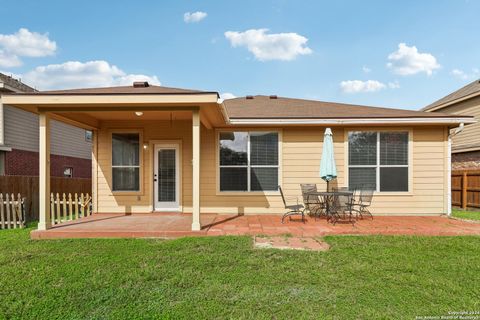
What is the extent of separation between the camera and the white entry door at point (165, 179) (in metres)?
8.27

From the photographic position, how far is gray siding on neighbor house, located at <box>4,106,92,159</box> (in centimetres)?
1134

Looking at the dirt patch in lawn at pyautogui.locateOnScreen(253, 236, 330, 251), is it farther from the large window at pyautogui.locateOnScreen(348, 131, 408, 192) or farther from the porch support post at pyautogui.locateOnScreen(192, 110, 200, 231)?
the large window at pyautogui.locateOnScreen(348, 131, 408, 192)

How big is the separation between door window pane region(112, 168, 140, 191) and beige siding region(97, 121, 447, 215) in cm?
20

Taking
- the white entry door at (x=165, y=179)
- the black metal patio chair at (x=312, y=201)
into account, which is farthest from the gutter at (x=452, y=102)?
the white entry door at (x=165, y=179)

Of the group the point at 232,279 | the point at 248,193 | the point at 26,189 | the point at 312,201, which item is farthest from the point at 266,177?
the point at 26,189

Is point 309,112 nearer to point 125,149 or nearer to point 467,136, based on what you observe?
point 125,149

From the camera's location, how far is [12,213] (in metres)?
6.97

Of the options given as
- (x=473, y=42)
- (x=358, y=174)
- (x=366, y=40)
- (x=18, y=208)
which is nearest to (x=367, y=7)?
(x=366, y=40)

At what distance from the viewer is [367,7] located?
35.6 feet

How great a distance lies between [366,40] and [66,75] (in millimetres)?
25275

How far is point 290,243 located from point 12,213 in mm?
6940

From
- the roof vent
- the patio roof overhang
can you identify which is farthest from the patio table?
the roof vent

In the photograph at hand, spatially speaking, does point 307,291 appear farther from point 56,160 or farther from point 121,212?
point 56,160

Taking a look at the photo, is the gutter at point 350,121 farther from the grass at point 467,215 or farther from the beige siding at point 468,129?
the beige siding at point 468,129
